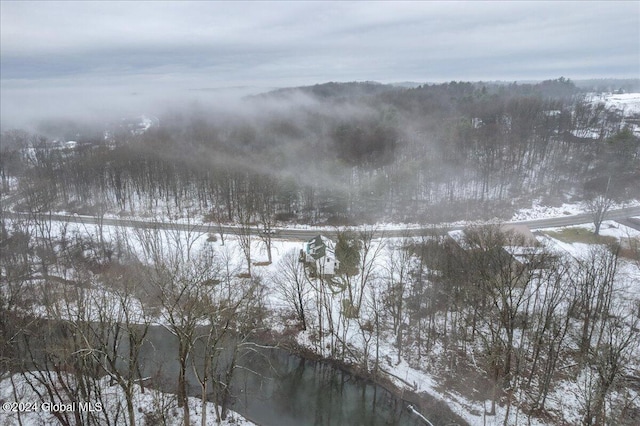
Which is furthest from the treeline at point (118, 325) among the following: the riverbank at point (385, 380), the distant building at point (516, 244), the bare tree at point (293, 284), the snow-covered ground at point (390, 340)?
the distant building at point (516, 244)

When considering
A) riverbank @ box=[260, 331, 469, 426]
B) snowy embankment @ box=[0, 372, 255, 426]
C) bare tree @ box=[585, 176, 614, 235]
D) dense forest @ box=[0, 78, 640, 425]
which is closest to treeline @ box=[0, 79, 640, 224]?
dense forest @ box=[0, 78, 640, 425]

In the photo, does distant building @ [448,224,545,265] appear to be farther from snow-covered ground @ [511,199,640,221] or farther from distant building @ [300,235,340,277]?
snow-covered ground @ [511,199,640,221]

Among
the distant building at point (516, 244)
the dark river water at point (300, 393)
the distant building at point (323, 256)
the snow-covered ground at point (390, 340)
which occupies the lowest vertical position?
the dark river water at point (300, 393)

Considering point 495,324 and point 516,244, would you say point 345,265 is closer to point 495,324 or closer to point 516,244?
point 495,324

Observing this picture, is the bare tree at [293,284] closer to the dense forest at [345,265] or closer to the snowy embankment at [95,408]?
the dense forest at [345,265]


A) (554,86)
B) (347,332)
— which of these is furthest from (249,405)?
(554,86)
